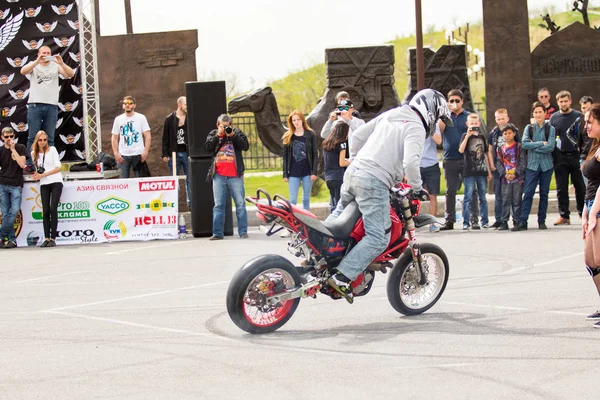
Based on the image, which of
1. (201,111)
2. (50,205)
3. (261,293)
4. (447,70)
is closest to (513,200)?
(201,111)

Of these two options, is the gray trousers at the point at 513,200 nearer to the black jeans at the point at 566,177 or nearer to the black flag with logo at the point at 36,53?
the black jeans at the point at 566,177

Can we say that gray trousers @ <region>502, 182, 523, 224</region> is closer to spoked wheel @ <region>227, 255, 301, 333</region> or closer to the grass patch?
spoked wheel @ <region>227, 255, 301, 333</region>

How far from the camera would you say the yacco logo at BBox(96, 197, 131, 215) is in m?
17.0

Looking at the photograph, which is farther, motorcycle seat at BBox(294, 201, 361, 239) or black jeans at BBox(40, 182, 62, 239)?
black jeans at BBox(40, 182, 62, 239)

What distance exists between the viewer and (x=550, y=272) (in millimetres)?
11250

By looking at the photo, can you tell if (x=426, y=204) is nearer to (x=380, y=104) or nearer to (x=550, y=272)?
(x=380, y=104)

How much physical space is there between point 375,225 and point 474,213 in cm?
817

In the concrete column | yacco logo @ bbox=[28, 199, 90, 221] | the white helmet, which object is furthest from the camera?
the concrete column

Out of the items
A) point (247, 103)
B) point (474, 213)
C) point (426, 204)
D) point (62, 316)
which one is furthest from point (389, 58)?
point (62, 316)

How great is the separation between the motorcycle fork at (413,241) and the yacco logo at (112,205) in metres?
8.95

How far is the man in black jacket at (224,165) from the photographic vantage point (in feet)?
53.5

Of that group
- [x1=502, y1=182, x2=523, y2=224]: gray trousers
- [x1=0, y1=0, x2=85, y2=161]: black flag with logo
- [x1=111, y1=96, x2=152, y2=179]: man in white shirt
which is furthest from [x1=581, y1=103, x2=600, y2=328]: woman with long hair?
[x1=0, y1=0, x2=85, y2=161]: black flag with logo

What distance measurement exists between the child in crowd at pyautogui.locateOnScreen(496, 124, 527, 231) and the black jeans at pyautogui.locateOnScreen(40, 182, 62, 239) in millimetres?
6851

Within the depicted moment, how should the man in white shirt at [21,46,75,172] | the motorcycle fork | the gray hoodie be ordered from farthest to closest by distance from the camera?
the man in white shirt at [21,46,75,172] < the motorcycle fork < the gray hoodie
